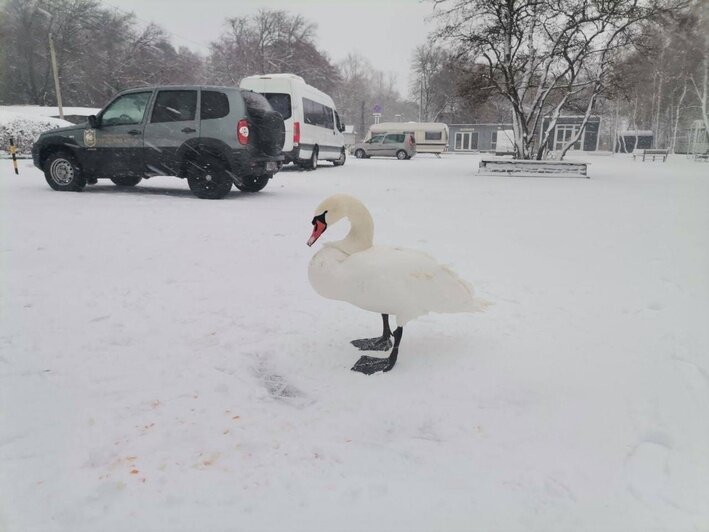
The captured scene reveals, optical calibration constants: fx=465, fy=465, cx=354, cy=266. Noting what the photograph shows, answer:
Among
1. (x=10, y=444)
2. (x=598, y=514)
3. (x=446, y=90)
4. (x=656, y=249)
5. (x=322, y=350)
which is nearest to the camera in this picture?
(x=598, y=514)

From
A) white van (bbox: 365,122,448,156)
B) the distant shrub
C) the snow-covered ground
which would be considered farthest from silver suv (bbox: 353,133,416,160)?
the snow-covered ground

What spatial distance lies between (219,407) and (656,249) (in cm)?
568

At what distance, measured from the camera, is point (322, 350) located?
2.91 metres

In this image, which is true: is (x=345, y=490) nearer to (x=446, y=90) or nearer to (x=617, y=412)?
(x=617, y=412)

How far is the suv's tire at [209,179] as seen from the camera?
8.63m

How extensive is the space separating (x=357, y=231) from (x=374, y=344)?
776 mm

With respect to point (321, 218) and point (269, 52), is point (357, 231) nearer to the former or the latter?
point (321, 218)

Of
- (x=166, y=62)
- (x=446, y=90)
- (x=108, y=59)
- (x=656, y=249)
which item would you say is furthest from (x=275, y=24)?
(x=656, y=249)

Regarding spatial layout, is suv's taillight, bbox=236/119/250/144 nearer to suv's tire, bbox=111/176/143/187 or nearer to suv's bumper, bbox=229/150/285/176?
suv's bumper, bbox=229/150/285/176

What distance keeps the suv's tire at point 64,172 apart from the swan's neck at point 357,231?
8560 mm

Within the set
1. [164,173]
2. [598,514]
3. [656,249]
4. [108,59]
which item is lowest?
[598,514]

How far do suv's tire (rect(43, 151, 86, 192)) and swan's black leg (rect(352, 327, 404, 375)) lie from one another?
8.75 m

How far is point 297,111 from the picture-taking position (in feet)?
47.6

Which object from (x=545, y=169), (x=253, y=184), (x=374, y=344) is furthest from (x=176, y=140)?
(x=545, y=169)
